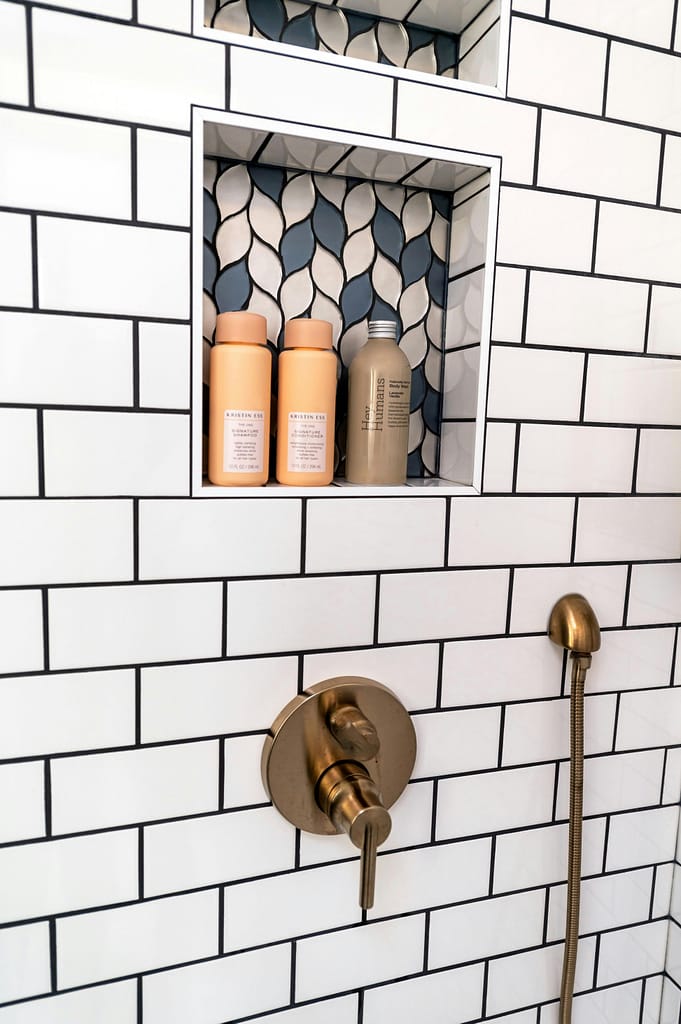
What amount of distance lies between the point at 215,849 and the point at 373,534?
38 cm

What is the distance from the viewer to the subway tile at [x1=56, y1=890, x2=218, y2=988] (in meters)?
0.71

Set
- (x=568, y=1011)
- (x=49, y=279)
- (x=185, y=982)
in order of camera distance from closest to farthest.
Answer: (x=49, y=279)
(x=185, y=982)
(x=568, y=1011)

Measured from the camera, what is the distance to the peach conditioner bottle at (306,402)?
0.74 m

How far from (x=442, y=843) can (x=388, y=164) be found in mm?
808

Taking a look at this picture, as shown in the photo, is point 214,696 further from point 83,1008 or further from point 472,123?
point 472,123

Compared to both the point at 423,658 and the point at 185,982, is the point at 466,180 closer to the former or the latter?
the point at 423,658

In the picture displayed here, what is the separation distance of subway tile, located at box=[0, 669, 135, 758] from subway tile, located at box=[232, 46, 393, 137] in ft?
1.92

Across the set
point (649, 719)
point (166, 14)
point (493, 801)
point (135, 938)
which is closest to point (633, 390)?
point (649, 719)

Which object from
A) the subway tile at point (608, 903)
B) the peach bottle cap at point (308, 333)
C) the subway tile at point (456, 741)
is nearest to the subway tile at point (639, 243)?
the peach bottle cap at point (308, 333)

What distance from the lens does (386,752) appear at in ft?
2.56

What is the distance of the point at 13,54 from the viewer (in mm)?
603

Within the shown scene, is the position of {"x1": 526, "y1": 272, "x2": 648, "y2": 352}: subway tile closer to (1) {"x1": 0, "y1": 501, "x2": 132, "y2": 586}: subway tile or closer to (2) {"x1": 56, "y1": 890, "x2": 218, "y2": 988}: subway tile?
(1) {"x1": 0, "y1": 501, "x2": 132, "y2": 586}: subway tile

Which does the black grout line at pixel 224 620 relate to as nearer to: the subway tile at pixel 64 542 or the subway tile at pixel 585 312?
the subway tile at pixel 64 542

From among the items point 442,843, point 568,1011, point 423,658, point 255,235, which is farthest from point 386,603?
point 568,1011
